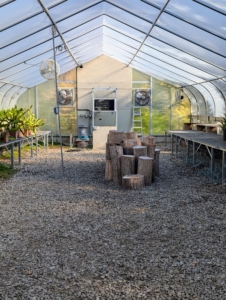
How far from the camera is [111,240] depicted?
13.1 ft

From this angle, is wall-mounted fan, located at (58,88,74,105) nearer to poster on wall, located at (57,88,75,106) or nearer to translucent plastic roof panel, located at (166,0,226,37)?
poster on wall, located at (57,88,75,106)

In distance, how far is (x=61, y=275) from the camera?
3.12 meters

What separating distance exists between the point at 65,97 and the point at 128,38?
4948 mm

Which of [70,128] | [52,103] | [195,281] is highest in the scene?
[52,103]

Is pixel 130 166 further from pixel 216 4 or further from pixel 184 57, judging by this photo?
pixel 184 57

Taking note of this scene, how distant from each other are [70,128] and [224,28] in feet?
30.3

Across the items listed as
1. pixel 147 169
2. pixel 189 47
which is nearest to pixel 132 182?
pixel 147 169

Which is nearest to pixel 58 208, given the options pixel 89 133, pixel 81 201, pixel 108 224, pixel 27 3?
pixel 81 201

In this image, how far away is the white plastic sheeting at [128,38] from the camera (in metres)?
6.53

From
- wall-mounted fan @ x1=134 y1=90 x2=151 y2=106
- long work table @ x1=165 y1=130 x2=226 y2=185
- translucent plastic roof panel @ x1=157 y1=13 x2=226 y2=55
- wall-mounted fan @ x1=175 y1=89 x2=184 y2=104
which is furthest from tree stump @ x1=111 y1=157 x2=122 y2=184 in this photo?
wall-mounted fan @ x1=175 y1=89 x2=184 y2=104

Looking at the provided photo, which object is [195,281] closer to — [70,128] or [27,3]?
[27,3]

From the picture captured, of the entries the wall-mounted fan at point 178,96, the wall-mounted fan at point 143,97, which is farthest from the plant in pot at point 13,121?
the wall-mounted fan at point 178,96

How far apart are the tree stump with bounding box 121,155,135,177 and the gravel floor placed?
0.35 meters

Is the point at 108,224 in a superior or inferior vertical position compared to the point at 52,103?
inferior
